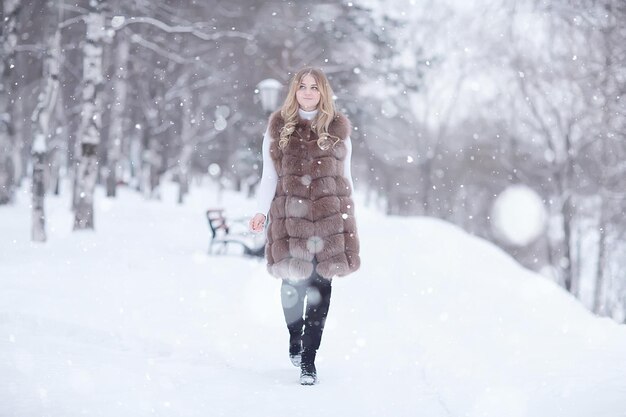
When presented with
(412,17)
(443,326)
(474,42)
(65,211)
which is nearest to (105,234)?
(65,211)

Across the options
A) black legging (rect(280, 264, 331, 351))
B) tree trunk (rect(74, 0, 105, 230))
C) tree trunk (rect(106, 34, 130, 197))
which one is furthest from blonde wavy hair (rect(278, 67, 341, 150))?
tree trunk (rect(106, 34, 130, 197))

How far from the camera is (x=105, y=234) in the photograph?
14.7 m

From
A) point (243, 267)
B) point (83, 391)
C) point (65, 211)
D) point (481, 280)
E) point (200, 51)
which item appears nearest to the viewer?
point (83, 391)

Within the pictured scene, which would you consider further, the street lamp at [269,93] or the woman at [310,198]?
the street lamp at [269,93]

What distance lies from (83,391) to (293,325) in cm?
150

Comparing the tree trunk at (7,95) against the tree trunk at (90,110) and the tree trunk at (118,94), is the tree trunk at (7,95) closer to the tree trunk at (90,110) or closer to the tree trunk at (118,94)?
the tree trunk at (90,110)

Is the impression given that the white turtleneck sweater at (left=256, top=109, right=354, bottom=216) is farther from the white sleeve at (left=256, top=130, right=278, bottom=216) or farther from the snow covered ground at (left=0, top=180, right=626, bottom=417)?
the snow covered ground at (left=0, top=180, right=626, bottom=417)

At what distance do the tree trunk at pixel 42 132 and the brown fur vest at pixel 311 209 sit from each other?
853cm

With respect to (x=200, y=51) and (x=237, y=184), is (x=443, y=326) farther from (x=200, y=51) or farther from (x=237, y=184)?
(x=237, y=184)

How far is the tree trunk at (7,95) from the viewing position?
44.8ft

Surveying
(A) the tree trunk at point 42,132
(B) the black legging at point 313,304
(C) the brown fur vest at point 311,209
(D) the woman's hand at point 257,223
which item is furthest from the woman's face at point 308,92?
(A) the tree trunk at point 42,132

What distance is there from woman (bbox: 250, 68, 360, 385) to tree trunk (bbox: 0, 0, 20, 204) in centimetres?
1108

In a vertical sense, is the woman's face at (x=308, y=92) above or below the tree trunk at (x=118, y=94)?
below

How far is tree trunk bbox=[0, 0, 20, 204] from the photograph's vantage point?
13.6m
